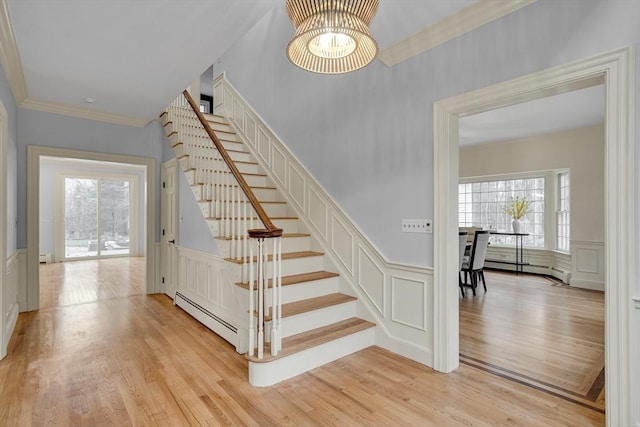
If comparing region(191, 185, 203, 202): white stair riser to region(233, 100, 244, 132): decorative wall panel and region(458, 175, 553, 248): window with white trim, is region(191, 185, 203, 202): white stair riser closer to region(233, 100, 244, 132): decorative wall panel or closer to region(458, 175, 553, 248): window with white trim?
region(233, 100, 244, 132): decorative wall panel

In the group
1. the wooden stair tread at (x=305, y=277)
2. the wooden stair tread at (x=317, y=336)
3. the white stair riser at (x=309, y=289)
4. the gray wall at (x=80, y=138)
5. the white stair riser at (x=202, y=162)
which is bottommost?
the wooden stair tread at (x=317, y=336)

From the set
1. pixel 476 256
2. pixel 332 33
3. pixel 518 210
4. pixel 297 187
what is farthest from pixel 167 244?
pixel 518 210

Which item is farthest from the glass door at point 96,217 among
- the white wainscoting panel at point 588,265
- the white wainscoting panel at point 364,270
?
the white wainscoting panel at point 588,265

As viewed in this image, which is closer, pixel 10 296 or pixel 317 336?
pixel 317 336

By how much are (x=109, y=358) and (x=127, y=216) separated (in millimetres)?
8369

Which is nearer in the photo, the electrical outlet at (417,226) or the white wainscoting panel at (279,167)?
the electrical outlet at (417,226)

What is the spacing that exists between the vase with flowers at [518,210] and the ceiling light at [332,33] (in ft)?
21.5

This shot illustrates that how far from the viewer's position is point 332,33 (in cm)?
155

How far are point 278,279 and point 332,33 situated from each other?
178cm

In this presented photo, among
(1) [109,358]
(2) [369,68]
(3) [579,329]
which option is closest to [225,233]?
(1) [109,358]

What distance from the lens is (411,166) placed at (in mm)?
2979

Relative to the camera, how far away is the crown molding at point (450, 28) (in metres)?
2.38

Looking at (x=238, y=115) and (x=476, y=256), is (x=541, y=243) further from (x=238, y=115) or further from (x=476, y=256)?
(x=238, y=115)

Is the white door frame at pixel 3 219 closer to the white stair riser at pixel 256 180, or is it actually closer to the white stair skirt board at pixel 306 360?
the white stair skirt board at pixel 306 360
